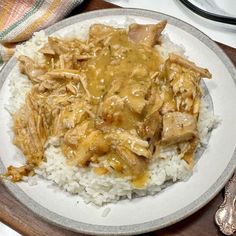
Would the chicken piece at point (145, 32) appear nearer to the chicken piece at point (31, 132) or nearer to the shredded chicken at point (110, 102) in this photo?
the shredded chicken at point (110, 102)

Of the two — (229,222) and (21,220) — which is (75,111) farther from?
(229,222)

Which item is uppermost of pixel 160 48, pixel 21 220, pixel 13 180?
pixel 160 48

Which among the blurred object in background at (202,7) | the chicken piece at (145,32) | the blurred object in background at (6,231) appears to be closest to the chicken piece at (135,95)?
the chicken piece at (145,32)

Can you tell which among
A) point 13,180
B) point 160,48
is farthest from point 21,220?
point 160,48

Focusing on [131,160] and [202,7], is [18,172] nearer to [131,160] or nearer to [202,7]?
[131,160]

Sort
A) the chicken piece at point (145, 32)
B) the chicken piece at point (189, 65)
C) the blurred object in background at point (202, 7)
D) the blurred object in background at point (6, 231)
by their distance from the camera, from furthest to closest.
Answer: the blurred object in background at point (202, 7) < the chicken piece at point (145, 32) < the chicken piece at point (189, 65) < the blurred object in background at point (6, 231)

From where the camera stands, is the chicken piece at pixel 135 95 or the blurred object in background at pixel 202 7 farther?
the blurred object in background at pixel 202 7

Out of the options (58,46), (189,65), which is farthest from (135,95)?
(58,46)
